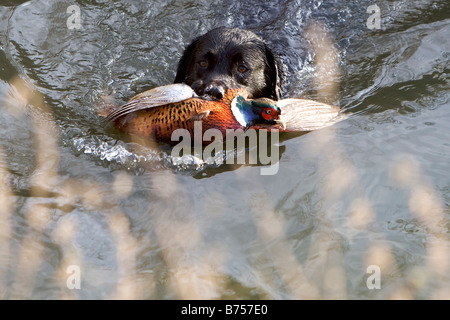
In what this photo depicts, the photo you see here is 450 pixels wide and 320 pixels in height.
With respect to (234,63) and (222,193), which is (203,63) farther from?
(222,193)

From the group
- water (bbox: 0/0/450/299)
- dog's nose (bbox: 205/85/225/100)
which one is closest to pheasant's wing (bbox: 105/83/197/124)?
dog's nose (bbox: 205/85/225/100)

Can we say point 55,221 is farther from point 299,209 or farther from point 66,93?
point 66,93

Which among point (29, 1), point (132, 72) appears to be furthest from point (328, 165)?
point (29, 1)

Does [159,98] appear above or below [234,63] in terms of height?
below

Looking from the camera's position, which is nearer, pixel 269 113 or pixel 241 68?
pixel 269 113

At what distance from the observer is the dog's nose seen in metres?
3.39

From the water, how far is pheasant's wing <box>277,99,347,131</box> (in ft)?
0.29

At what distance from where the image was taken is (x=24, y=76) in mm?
4527

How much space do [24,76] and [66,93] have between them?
443 mm

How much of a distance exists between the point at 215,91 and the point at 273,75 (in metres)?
1.09

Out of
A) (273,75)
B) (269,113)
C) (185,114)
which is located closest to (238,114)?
(269,113)

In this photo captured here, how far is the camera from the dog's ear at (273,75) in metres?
4.34

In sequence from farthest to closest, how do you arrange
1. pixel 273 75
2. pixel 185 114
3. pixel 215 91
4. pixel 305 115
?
1. pixel 273 75
2. pixel 305 115
3. pixel 215 91
4. pixel 185 114

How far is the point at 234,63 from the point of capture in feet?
13.5
